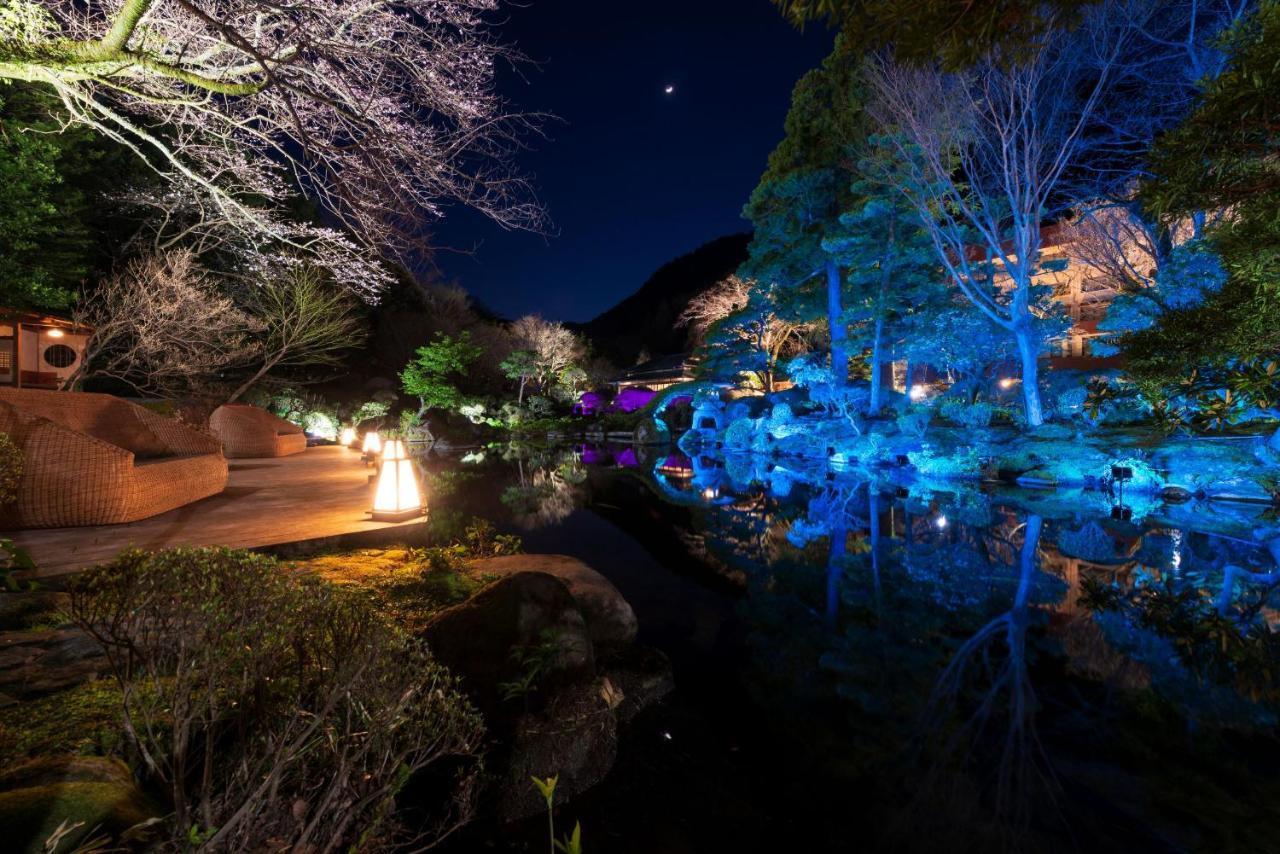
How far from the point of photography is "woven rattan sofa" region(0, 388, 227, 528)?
4.16 m

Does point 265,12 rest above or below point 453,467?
above

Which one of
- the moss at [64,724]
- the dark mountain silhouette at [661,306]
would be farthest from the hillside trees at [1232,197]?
the dark mountain silhouette at [661,306]

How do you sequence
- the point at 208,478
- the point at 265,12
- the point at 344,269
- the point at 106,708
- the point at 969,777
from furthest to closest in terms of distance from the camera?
the point at 208,478, the point at 344,269, the point at 265,12, the point at 969,777, the point at 106,708

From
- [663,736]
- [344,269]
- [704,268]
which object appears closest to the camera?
[663,736]

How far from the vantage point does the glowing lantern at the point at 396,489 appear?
16.6 ft

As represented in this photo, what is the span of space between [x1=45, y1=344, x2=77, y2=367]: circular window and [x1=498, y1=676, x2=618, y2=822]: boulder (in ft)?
60.0

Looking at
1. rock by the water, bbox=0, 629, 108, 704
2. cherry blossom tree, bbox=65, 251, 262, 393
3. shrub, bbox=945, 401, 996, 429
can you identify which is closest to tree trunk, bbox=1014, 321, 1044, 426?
shrub, bbox=945, 401, 996, 429

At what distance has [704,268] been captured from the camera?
5297 centimetres

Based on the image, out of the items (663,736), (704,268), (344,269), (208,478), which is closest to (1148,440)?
(663,736)

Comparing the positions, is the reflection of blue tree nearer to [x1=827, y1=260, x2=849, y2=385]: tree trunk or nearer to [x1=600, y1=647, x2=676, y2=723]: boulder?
[x1=600, y1=647, x2=676, y2=723]: boulder

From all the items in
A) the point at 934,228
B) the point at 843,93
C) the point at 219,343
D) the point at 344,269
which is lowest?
the point at 344,269

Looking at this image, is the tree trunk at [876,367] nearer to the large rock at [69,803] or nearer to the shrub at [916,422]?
the shrub at [916,422]

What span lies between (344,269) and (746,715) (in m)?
5.01

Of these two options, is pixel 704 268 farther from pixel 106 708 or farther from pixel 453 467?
pixel 106 708
